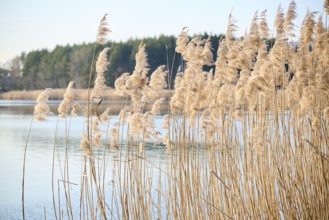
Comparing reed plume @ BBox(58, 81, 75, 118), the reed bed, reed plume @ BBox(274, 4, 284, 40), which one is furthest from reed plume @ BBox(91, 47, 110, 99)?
reed plume @ BBox(274, 4, 284, 40)

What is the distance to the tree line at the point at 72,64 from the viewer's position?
39219 mm

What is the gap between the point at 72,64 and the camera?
144 feet

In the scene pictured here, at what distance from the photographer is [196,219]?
3496mm

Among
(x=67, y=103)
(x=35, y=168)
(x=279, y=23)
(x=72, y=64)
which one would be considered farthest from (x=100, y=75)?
(x=72, y=64)

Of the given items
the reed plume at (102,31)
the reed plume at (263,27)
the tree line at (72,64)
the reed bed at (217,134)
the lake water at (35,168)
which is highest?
the tree line at (72,64)

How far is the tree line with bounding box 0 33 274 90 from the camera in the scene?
39219mm

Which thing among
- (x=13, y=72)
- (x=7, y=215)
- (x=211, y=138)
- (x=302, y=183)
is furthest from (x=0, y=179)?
(x=13, y=72)

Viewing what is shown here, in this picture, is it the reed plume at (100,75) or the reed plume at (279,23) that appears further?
the reed plume at (279,23)

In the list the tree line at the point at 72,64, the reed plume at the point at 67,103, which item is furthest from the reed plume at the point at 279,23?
the tree line at the point at 72,64

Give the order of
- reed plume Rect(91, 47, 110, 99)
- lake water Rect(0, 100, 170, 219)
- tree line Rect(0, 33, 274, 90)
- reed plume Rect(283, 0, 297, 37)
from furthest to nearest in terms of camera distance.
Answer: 1. tree line Rect(0, 33, 274, 90)
2. lake water Rect(0, 100, 170, 219)
3. reed plume Rect(283, 0, 297, 37)
4. reed plume Rect(91, 47, 110, 99)

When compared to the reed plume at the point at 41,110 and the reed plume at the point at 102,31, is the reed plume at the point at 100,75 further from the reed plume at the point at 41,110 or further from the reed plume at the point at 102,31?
the reed plume at the point at 41,110

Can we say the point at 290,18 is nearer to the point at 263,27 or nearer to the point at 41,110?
the point at 263,27

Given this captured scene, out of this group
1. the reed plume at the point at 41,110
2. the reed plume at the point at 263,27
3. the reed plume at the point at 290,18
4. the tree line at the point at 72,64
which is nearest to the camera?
the reed plume at the point at 41,110

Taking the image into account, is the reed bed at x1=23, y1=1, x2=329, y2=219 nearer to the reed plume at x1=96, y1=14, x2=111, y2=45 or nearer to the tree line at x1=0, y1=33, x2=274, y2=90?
the reed plume at x1=96, y1=14, x2=111, y2=45
